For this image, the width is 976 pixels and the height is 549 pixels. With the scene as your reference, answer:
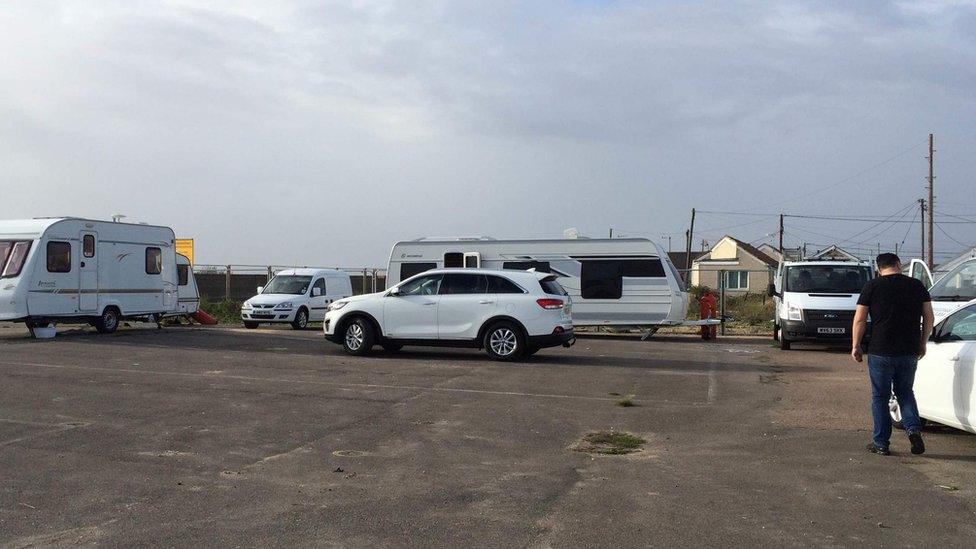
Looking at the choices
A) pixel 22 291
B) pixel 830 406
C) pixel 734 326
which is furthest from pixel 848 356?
pixel 22 291

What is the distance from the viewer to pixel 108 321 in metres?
22.5

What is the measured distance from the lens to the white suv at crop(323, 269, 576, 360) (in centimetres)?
1644

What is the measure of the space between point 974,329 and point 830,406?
3230mm

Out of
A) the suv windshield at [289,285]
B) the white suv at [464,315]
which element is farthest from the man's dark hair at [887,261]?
the suv windshield at [289,285]

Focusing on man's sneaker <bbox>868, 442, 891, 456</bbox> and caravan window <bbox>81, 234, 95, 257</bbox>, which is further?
caravan window <bbox>81, 234, 95, 257</bbox>

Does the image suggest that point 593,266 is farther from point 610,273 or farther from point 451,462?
Answer: point 451,462

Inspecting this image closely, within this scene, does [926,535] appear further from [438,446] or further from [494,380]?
[494,380]

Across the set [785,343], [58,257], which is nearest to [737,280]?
[785,343]

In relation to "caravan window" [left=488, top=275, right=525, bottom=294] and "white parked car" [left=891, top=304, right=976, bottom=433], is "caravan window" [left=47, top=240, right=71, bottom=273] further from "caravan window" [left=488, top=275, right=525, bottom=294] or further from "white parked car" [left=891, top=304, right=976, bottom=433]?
"white parked car" [left=891, top=304, right=976, bottom=433]

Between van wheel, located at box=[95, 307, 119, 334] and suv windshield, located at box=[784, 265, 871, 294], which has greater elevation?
suv windshield, located at box=[784, 265, 871, 294]

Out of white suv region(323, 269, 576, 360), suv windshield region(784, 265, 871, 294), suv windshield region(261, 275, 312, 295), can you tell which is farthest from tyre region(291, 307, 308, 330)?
suv windshield region(784, 265, 871, 294)

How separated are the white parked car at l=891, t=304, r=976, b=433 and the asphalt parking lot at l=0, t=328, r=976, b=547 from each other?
0.39 m

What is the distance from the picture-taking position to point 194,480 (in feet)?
24.1

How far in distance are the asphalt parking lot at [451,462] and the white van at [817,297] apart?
14.9ft
